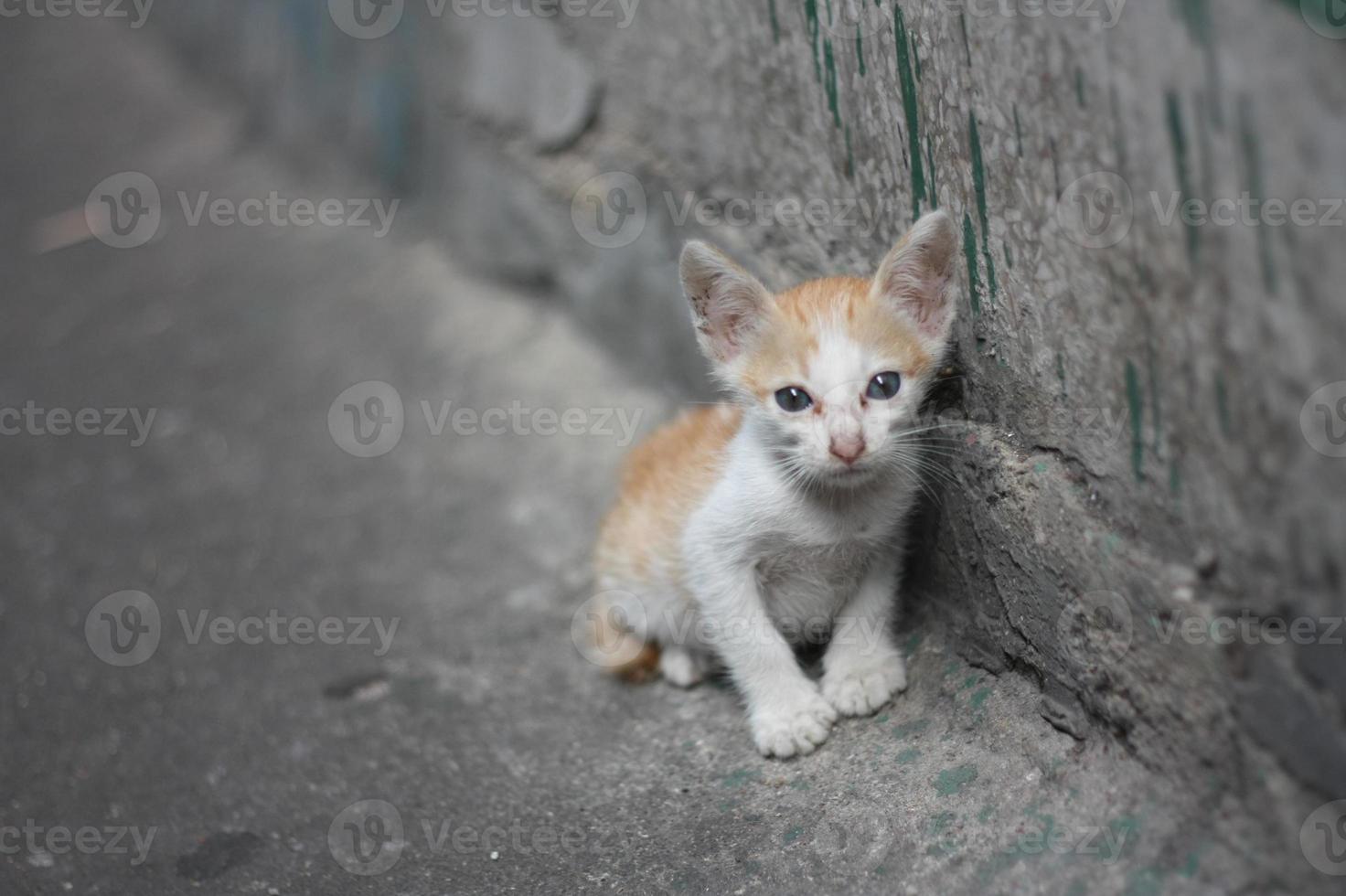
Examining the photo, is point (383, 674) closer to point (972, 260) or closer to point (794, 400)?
point (794, 400)

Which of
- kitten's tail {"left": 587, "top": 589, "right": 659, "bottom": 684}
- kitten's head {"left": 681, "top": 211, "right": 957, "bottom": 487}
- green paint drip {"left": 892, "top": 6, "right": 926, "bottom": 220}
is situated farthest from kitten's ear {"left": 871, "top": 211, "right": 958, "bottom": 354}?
kitten's tail {"left": 587, "top": 589, "right": 659, "bottom": 684}

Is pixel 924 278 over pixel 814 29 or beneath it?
beneath

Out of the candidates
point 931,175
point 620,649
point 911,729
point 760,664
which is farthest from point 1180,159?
point 620,649

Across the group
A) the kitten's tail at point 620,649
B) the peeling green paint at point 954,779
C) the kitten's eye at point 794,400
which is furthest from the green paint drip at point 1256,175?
the kitten's tail at point 620,649

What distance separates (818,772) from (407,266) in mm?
3043

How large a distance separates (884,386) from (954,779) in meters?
0.71

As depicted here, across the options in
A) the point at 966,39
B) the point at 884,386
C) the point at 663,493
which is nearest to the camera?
the point at 966,39

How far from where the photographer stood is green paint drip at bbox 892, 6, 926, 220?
7.16 feet

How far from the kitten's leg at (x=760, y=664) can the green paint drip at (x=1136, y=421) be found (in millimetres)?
906

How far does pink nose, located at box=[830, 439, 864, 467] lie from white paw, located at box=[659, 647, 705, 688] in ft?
2.91

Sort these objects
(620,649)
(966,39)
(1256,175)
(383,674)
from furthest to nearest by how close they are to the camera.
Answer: (383,674), (620,649), (966,39), (1256,175)

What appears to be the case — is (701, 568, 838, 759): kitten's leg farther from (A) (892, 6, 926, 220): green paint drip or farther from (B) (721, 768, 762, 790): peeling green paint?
(A) (892, 6, 926, 220): green paint drip

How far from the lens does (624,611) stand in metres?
2.95

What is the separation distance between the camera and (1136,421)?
1.79 meters
